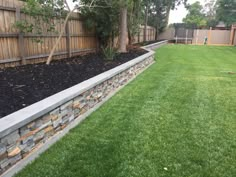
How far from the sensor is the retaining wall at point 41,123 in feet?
6.88

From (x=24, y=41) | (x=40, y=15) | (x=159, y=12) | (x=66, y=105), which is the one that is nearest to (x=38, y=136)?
(x=66, y=105)

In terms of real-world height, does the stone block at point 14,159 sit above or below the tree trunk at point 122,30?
below

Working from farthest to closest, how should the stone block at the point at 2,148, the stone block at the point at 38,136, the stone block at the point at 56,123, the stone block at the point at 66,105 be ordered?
the stone block at the point at 66,105 → the stone block at the point at 56,123 → the stone block at the point at 38,136 → the stone block at the point at 2,148

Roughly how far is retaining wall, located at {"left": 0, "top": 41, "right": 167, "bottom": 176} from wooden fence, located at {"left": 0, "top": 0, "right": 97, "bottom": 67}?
7.31 feet

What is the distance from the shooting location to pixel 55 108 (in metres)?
2.73

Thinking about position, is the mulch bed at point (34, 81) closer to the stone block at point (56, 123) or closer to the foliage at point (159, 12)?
the stone block at point (56, 123)

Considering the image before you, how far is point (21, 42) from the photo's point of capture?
5.13 m

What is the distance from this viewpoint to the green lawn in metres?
2.22

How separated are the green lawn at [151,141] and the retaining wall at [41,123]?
131 millimetres

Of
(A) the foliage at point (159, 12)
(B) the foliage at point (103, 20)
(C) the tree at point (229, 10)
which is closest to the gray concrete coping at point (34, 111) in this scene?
(B) the foliage at point (103, 20)

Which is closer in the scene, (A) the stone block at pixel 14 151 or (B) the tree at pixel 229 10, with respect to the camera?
(A) the stone block at pixel 14 151

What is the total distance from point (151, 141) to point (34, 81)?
2412 millimetres

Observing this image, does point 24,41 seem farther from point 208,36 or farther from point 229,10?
point 229,10

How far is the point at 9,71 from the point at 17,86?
1.13 meters
